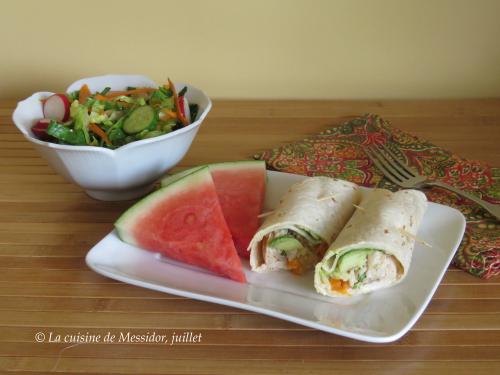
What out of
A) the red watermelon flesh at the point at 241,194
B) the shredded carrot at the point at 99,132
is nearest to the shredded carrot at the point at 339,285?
the red watermelon flesh at the point at 241,194

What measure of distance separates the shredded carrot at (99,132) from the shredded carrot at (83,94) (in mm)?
163

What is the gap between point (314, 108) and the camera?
6.61 ft

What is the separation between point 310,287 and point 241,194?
1.08 feet

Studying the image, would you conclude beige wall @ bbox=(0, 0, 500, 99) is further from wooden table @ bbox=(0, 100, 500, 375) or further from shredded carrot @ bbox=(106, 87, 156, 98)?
wooden table @ bbox=(0, 100, 500, 375)

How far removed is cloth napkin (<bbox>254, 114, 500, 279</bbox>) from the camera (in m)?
1.33

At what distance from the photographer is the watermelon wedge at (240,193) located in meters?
1.34

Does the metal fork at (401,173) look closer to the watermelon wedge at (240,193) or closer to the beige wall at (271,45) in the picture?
the watermelon wedge at (240,193)

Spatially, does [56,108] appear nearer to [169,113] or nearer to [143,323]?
[169,113]

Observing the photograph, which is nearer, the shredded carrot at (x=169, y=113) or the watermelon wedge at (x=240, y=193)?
the watermelon wedge at (x=240, y=193)

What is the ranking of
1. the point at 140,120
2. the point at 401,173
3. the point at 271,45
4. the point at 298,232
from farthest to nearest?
the point at 271,45 → the point at 401,173 → the point at 140,120 → the point at 298,232

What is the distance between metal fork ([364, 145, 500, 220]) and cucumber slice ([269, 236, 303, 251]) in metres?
0.45

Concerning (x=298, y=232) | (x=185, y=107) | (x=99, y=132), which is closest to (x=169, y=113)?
(x=185, y=107)

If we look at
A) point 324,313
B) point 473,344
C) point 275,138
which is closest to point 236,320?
point 324,313

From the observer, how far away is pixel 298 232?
121 centimetres
